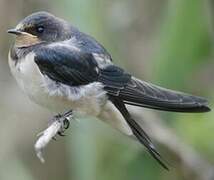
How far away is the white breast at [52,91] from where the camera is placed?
1908mm

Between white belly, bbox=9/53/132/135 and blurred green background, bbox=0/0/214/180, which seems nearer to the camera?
white belly, bbox=9/53/132/135

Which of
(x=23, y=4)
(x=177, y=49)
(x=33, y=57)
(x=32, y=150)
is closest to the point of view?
(x=33, y=57)

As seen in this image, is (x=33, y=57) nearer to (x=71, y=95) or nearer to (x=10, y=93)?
(x=71, y=95)

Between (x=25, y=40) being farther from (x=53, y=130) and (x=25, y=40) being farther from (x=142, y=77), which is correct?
(x=142, y=77)

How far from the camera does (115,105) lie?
2047 mm

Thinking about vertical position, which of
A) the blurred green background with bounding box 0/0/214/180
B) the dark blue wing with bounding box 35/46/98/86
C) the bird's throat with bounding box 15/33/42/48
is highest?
the bird's throat with bounding box 15/33/42/48

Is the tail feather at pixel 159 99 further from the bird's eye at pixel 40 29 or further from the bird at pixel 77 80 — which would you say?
the bird's eye at pixel 40 29

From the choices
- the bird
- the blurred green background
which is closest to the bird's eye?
the bird

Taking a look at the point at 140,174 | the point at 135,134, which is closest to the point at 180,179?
the point at 140,174

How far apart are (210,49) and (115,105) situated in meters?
0.45

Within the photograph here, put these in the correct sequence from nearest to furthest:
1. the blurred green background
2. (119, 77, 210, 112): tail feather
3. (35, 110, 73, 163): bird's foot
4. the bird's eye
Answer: (35, 110, 73, 163): bird's foot → (119, 77, 210, 112): tail feather → the bird's eye → the blurred green background

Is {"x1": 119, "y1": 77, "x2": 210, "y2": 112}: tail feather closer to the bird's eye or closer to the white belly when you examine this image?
the white belly

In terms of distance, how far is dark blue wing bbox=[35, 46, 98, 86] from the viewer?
6.49 ft

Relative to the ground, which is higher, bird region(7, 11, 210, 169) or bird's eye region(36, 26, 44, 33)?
bird's eye region(36, 26, 44, 33)
